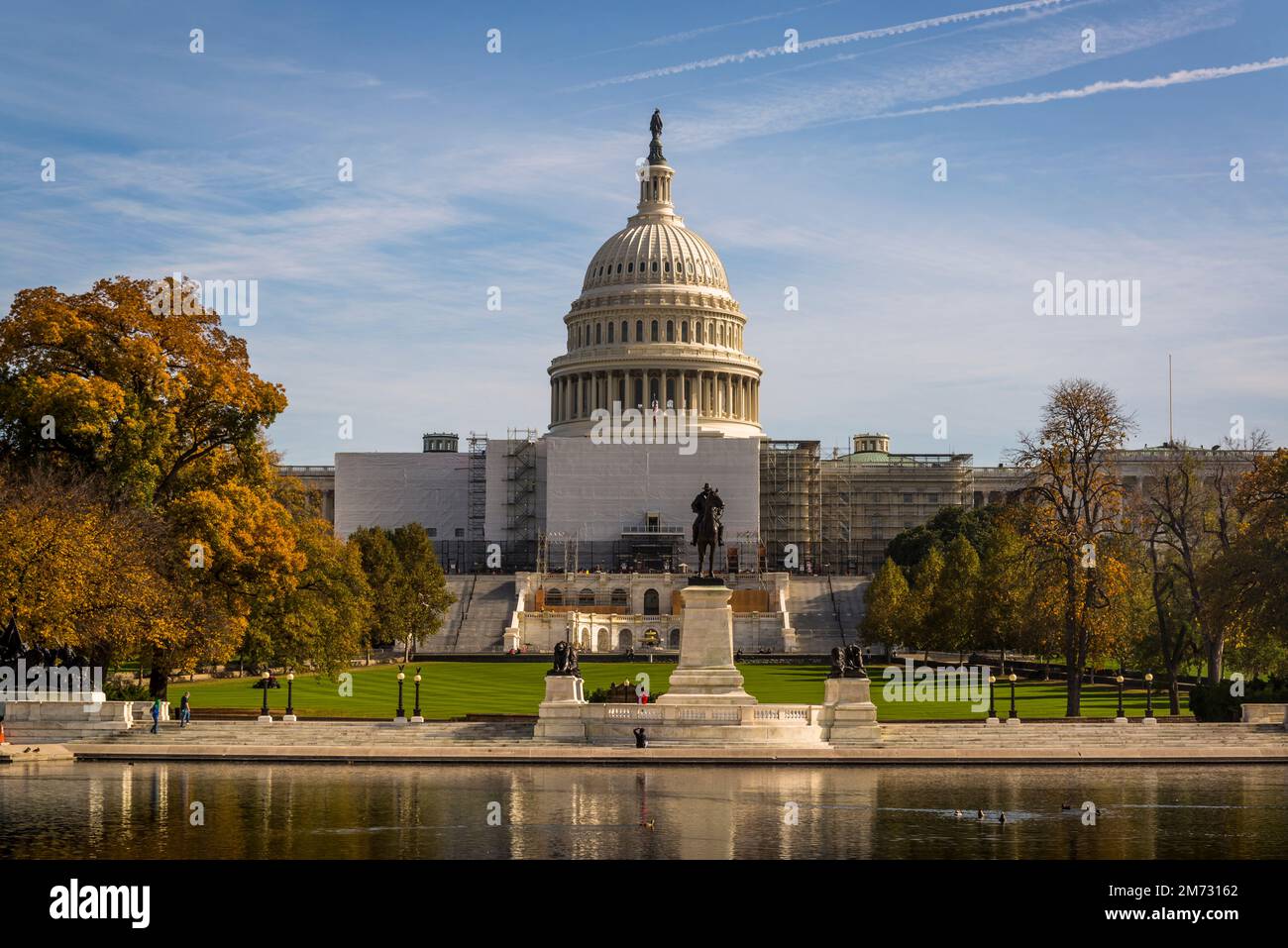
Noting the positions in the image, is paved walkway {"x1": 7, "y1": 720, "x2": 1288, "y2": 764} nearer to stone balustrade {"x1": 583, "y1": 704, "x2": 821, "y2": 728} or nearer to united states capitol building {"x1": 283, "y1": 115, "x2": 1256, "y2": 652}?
stone balustrade {"x1": 583, "y1": 704, "x2": 821, "y2": 728}

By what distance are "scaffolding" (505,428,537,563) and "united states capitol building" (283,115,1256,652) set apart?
0.14 m

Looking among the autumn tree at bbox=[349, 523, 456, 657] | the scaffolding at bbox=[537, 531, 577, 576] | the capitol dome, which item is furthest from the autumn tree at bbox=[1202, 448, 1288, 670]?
the capitol dome

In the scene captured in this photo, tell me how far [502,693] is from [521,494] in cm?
9541

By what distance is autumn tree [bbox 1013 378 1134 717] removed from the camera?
197ft

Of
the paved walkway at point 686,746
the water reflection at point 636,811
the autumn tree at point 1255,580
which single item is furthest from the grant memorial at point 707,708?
the autumn tree at point 1255,580

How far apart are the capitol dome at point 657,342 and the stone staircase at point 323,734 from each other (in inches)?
4852

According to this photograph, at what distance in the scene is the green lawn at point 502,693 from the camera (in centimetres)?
6241

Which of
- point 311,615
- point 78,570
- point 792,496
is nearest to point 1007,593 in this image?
point 311,615

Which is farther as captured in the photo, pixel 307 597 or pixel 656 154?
pixel 656 154

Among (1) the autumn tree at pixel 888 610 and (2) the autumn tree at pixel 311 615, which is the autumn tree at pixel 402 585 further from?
(2) the autumn tree at pixel 311 615
